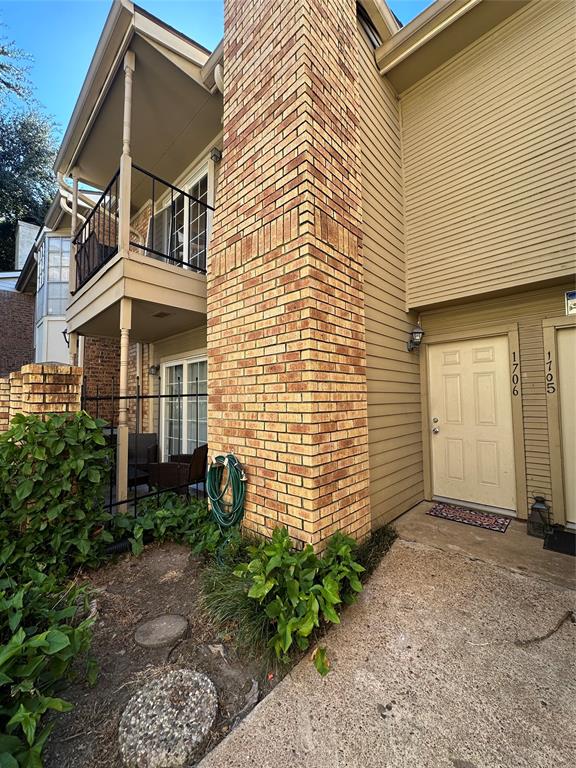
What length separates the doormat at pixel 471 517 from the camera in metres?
3.56

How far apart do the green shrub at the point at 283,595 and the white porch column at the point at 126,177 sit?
3600 millimetres

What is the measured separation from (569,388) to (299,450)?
3.16 metres

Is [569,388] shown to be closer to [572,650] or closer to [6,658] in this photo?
[572,650]

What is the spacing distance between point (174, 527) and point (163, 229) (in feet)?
18.6

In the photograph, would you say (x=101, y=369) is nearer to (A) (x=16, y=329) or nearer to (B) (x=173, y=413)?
(B) (x=173, y=413)

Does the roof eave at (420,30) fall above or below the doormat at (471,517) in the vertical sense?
above

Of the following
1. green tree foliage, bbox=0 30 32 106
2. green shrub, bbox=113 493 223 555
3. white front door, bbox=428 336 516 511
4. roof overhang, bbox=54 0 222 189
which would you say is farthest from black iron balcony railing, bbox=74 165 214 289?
green tree foliage, bbox=0 30 32 106

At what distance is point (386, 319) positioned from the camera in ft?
12.6

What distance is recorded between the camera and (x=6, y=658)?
1.18 meters

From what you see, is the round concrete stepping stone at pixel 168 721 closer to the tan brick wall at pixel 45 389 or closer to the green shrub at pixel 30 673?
the green shrub at pixel 30 673

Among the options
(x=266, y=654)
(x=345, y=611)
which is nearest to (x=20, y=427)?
(x=266, y=654)

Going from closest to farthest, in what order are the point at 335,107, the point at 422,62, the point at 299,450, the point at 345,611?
the point at 345,611 < the point at 299,450 < the point at 335,107 < the point at 422,62

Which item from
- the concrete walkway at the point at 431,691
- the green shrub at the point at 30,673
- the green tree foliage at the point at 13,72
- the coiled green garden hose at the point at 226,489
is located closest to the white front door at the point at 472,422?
the concrete walkway at the point at 431,691

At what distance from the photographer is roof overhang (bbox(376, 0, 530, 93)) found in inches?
145
